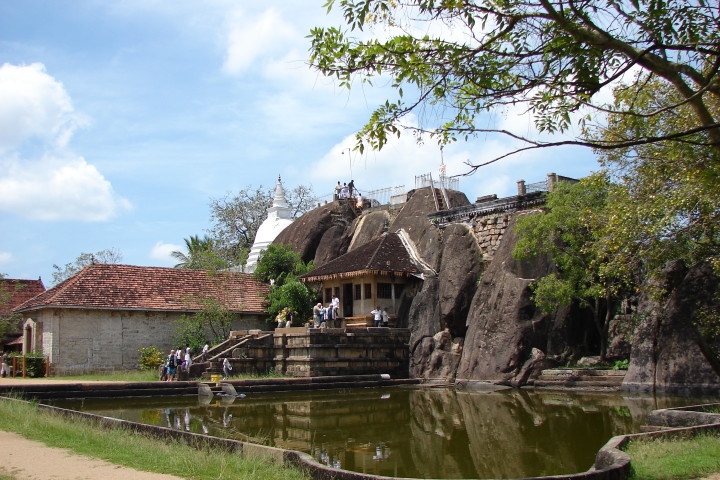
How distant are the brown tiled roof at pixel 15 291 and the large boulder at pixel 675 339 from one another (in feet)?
98.7

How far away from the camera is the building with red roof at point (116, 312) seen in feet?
84.4

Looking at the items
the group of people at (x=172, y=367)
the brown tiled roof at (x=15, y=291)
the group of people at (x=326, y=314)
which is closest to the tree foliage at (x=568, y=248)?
the group of people at (x=326, y=314)

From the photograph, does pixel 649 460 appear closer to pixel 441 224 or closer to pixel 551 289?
pixel 551 289

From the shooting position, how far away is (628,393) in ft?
60.4

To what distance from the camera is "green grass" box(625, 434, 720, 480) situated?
278 inches

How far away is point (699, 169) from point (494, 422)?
6593 mm

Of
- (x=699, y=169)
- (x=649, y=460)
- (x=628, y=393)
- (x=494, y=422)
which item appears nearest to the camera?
(x=649, y=460)

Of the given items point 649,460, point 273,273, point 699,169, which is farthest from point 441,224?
point 649,460

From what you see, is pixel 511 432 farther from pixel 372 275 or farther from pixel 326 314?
pixel 372 275

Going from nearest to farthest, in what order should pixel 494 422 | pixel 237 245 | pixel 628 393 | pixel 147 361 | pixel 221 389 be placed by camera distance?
pixel 494 422 < pixel 628 393 < pixel 221 389 < pixel 147 361 < pixel 237 245

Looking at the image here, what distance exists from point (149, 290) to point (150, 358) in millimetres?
3224

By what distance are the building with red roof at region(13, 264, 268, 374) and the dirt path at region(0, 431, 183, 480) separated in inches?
712

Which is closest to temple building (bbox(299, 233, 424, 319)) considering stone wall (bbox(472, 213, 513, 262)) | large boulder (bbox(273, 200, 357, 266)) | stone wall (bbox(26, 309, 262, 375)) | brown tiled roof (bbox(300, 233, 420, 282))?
brown tiled roof (bbox(300, 233, 420, 282))

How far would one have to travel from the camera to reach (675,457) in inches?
306
